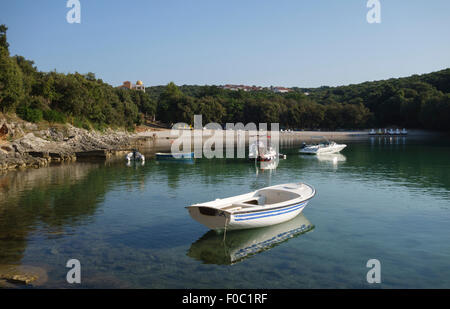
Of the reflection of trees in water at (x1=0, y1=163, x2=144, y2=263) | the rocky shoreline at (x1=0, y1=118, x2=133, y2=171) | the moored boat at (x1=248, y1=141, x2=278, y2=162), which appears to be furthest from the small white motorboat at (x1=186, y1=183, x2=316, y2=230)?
the rocky shoreline at (x1=0, y1=118, x2=133, y2=171)

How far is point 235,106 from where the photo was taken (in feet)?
500

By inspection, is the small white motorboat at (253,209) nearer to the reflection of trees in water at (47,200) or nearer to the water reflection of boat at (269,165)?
the reflection of trees in water at (47,200)

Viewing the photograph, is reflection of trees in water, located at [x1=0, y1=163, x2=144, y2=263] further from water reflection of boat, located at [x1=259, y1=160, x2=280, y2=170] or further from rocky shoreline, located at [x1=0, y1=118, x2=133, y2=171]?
water reflection of boat, located at [x1=259, y1=160, x2=280, y2=170]

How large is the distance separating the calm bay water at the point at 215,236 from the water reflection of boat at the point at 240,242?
5 centimetres

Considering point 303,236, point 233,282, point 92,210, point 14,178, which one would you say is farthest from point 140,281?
point 14,178

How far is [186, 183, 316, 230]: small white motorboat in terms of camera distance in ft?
54.1

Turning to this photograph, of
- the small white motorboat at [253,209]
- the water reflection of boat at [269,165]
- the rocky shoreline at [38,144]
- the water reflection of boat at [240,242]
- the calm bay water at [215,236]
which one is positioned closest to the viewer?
the calm bay water at [215,236]

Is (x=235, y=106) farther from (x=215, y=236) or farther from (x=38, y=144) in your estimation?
(x=215, y=236)

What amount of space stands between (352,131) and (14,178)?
414ft

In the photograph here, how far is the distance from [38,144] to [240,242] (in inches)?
1866

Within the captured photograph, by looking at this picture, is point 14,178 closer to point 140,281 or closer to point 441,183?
point 140,281

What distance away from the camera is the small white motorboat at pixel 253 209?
650 inches

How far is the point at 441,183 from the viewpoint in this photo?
32031mm

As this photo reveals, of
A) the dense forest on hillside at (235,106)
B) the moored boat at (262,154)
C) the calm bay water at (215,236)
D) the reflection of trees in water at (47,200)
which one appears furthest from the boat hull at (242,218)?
the dense forest on hillside at (235,106)
